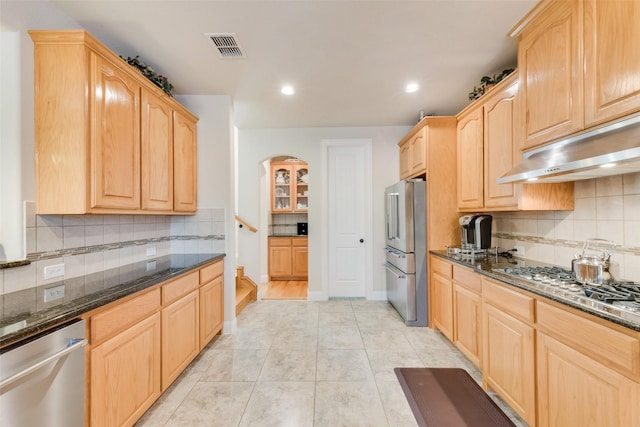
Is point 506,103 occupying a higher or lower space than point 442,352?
higher

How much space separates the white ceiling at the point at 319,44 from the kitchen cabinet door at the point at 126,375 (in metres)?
2.01

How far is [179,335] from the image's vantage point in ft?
6.71

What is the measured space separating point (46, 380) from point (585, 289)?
2.51 m

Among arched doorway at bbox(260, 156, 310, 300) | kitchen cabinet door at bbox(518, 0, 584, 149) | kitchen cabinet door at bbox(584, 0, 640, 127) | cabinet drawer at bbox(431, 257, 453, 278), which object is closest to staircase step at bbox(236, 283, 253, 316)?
arched doorway at bbox(260, 156, 310, 300)

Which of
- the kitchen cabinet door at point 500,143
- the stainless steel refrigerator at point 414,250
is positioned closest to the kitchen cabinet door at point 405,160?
the stainless steel refrigerator at point 414,250

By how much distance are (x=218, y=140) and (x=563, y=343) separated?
3233 mm

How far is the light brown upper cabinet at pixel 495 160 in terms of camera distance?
193cm

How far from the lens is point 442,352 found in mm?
2512

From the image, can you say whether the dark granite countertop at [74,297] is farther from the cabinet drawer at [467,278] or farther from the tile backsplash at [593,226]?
the tile backsplash at [593,226]


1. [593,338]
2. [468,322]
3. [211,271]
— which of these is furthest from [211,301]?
[593,338]

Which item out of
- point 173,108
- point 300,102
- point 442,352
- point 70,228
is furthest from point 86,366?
point 300,102

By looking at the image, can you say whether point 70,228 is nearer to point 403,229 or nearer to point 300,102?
point 300,102

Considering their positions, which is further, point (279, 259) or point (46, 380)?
point (279, 259)

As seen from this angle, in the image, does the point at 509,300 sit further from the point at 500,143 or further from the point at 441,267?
the point at 500,143
